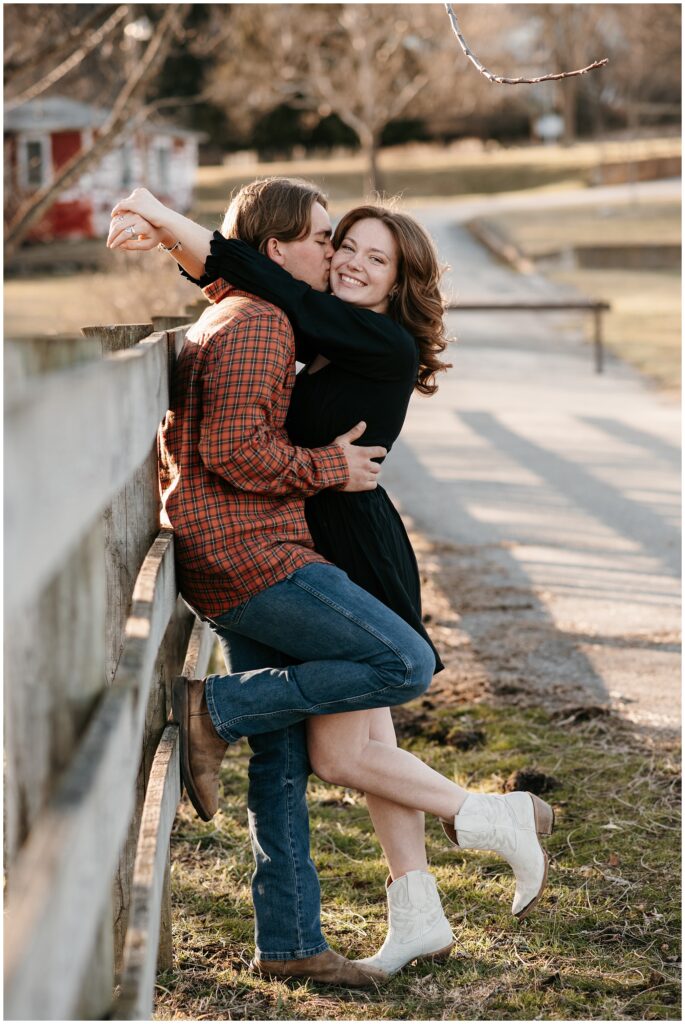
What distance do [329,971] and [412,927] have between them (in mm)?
232

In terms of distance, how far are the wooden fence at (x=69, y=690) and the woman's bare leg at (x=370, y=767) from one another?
75 centimetres

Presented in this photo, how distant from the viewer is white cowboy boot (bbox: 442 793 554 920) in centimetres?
320

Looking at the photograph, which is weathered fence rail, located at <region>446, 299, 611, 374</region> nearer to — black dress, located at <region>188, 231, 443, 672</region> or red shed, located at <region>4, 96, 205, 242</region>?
black dress, located at <region>188, 231, 443, 672</region>

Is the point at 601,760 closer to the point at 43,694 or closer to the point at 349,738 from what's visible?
the point at 349,738

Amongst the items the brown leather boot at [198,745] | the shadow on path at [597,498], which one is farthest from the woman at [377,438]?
the shadow on path at [597,498]

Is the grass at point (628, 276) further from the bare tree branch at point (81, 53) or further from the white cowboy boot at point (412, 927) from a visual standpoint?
the white cowboy boot at point (412, 927)

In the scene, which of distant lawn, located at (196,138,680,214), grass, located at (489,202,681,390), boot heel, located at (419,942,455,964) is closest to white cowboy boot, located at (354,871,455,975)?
boot heel, located at (419,942,455,964)

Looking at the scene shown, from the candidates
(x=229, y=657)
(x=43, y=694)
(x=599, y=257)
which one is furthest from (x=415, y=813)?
(x=599, y=257)

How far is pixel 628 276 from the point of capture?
25859 mm

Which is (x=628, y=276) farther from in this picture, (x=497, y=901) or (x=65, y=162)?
(x=497, y=901)

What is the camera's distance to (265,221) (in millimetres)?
3172

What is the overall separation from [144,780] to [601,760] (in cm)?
207

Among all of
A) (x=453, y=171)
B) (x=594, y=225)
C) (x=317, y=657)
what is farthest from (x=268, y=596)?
(x=453, y=171)

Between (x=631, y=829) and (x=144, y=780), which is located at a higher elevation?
(x=144, y=780)
